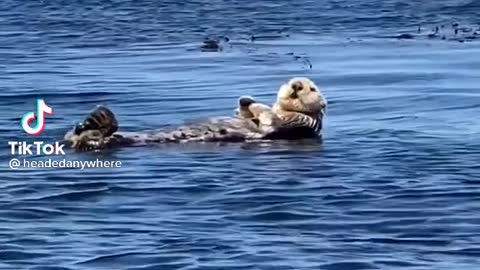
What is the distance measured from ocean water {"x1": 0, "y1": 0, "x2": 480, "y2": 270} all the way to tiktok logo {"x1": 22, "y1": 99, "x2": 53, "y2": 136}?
0.11 metres

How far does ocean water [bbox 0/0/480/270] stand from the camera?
8.32 meters

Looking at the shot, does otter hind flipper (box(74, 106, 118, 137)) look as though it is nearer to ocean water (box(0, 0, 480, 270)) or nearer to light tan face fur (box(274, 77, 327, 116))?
ocean water (box(0, 0, 480, 270))

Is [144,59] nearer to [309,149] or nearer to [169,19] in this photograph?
[169,19]

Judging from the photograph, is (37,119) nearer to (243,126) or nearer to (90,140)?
(90,140)

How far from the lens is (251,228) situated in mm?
8844

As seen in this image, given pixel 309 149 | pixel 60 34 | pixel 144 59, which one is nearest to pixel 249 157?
pixel 309 149

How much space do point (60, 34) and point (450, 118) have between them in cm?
1021

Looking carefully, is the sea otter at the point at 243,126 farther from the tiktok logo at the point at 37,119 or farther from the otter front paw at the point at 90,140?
the tiktok logo at the point at 37,119

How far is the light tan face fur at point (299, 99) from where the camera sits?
1245 cm

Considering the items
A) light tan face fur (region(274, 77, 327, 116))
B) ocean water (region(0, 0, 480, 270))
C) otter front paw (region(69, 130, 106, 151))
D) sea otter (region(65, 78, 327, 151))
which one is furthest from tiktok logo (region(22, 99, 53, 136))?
light tan face fur (region(274, 77, 327, 116))

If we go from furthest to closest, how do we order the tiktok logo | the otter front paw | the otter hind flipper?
the tiktok logo → the otter front paw → the otter hind flipper

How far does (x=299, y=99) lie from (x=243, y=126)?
0.54 m

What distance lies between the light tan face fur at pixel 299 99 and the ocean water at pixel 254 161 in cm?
31

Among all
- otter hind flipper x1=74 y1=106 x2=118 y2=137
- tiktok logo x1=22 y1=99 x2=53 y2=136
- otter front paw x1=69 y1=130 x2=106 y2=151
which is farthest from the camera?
tiktok logo x1=22 y1=99 x2=53 y2=136
